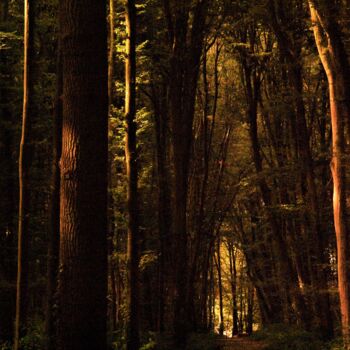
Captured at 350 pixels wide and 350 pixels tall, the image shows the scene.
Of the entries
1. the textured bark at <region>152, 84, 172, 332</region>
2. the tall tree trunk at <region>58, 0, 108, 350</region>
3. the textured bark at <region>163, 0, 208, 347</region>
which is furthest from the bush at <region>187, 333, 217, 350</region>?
the tall tree trunk at <region>58, 0, 108, 350</region>

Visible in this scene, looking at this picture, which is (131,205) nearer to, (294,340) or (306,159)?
(306,159)

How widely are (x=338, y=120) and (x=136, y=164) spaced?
161 inches

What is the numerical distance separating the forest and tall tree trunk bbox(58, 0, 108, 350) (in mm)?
10

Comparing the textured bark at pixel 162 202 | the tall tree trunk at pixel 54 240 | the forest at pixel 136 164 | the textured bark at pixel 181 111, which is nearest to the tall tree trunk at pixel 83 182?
the forest at pixel 136 164

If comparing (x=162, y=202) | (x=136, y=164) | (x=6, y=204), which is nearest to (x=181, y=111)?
(x=162, y=202)

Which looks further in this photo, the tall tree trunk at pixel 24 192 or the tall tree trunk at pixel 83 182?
the tall tree trunk at pixel 24 192

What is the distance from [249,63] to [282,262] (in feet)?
26.5

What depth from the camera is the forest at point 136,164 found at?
4.21 m

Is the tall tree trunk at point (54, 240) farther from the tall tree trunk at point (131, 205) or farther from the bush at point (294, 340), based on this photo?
the bush at point (294, 340)

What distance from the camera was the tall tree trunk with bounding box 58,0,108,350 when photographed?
4059 millimetres

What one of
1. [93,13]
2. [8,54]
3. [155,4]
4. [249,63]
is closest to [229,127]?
[249,63]

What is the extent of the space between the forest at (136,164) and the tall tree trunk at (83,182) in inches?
0.4

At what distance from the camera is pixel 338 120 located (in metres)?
9.47

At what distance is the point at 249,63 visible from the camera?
19500 mm
